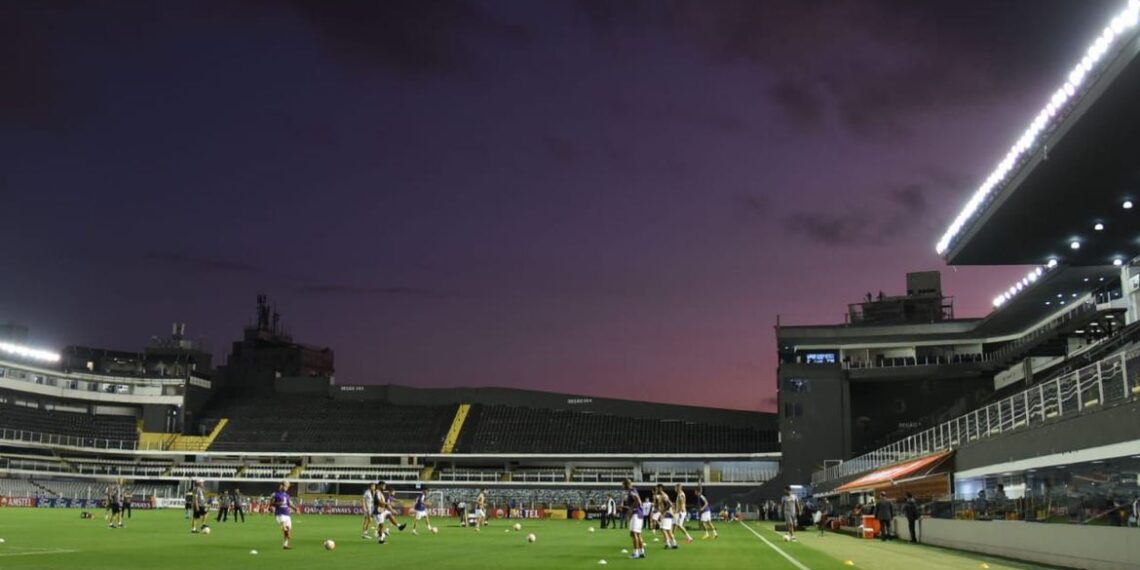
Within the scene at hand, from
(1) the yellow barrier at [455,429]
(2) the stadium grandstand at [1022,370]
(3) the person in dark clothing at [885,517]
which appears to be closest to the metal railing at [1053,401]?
(2) the stadium grandstand at [1022,370]

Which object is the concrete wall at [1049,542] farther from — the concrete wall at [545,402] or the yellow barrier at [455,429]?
the yellow barrier at [455,429]

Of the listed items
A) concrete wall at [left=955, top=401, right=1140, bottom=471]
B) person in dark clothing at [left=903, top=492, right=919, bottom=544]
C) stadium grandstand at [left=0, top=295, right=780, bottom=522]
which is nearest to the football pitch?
person in dark clothing at [left=903, top=492, right=919, bottom=544]

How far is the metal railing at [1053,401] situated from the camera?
1920 cm

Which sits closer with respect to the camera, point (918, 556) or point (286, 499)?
point (918, 556)

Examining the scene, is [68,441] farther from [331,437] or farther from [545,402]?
[545,402]

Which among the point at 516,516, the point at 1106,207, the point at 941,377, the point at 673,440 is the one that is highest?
the point at 1106,207

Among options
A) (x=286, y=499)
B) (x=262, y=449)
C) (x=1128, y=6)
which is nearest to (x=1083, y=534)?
(x=1128, y=6)

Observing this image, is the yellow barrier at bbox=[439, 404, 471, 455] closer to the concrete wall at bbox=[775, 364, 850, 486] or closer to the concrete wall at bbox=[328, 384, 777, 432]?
the concrete wall at bbox=[328, 384, 777, 432]

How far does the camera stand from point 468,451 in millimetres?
84062

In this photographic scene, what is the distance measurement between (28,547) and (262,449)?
223 ft

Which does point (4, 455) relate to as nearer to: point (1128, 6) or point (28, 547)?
point (28, 547)

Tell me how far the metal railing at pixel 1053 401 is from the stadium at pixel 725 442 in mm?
94

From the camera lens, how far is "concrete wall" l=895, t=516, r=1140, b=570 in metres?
17.0

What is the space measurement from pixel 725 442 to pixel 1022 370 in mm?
26886
